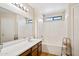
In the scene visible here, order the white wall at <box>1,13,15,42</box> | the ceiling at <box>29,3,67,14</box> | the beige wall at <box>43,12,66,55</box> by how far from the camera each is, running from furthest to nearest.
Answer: the beige wall at <box>43,12,66,55</box> < the ceiling at <box>29,3,67,14</box> < the white wall at <box>1,13,15,42</box>

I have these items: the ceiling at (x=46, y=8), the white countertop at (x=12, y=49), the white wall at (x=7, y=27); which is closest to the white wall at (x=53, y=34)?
the ceiling at (x=46, y=8)

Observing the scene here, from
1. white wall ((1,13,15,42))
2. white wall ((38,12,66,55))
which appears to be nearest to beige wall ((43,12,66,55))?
white wall ((38,12,66,55))

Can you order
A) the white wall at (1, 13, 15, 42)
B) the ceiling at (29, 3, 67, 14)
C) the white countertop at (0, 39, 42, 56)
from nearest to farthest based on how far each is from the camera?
the white countertop at (0, 39, 42, 56) < the white wall at (1, 13, 15, 42) < the ceiling at (29, 3, 67, 14)

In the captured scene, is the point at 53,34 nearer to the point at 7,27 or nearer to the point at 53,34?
the point at 53,34

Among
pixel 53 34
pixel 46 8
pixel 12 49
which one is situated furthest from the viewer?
pixel 53 34

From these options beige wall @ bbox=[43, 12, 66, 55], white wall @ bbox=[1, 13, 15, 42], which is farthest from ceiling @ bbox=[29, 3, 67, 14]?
white wall @ bbox=[1, 13, 15, 42]

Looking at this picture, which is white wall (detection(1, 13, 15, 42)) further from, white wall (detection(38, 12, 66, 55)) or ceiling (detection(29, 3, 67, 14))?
white wall (detection(38, 12, 66, 55))

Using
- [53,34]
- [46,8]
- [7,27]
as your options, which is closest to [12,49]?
[7,27]

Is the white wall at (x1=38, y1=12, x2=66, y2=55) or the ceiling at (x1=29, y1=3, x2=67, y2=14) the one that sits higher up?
the ceiling at (x1=29, y1=3, x2=67, y2=14)

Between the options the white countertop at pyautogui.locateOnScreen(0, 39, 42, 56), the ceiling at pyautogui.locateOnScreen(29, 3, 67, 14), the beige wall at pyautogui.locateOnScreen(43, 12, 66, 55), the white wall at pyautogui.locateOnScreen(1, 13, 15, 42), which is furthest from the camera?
the beige wall at pyautogui.locateOnScreen(43, 12, 66, 55)

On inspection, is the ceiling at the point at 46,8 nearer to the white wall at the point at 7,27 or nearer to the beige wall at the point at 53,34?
the beige wall at the point at 53,34

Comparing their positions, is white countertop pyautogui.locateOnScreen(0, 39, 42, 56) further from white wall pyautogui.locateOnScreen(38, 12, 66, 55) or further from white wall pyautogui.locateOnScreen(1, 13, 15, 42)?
white wall pyautogui.locateOnScreen(38, 12, 66, 55)

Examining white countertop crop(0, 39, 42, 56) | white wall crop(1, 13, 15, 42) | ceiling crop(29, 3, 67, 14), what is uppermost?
ceiling crop(29, 3, 67, 14)

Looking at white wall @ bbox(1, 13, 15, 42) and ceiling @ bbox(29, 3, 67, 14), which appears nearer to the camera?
white wall @ bbox(1, 13, 15, 42)
